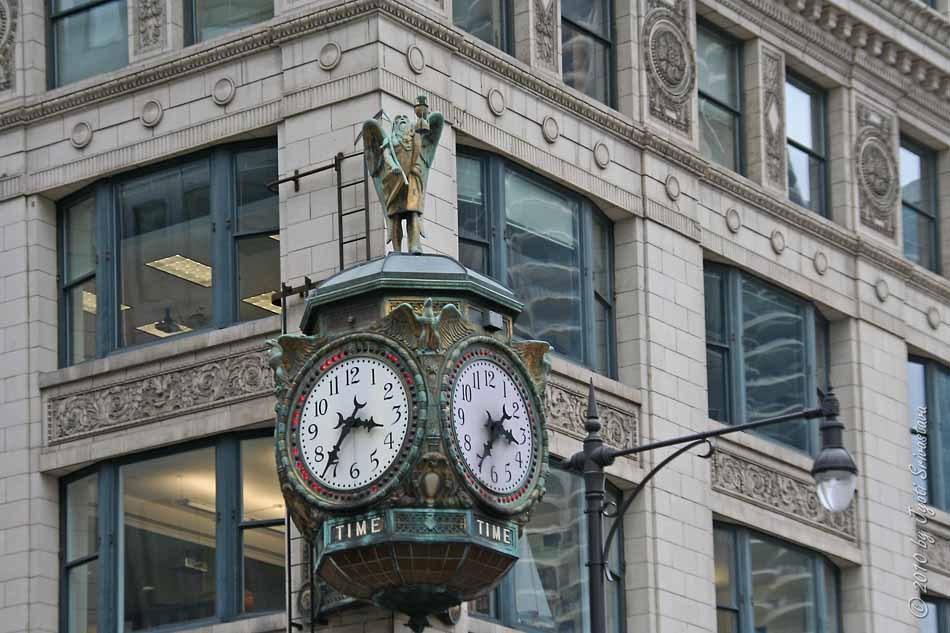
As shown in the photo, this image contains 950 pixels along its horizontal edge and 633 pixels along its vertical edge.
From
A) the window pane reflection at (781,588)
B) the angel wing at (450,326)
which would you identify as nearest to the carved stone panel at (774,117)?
the window pane reflection at (781,588)

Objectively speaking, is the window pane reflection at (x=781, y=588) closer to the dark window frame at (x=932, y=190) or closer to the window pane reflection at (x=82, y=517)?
the dark window frame at (x=932, y=190)

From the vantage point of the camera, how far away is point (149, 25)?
3538cm

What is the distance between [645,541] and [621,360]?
234cm

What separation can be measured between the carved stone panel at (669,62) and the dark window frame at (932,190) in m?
6.45

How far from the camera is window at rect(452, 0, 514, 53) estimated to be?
35.3 meters

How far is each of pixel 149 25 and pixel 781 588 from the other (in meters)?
10.9

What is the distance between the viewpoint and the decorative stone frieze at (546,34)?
1412 inches

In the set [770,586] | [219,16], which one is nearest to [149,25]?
[219,16]

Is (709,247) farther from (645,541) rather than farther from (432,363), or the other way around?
(432,363)

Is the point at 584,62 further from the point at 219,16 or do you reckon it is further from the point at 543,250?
the point at 219,16

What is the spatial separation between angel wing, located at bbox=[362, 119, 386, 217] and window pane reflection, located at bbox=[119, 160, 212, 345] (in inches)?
134

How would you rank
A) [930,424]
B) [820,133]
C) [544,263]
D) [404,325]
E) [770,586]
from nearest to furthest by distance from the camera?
1. [404,325]
2. [544,263]
3. [770,586]
4. [820,133]
5. [930,424]

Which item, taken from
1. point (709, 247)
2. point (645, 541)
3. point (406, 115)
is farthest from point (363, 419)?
point (709, 247)

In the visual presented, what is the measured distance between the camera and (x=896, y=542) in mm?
40219
